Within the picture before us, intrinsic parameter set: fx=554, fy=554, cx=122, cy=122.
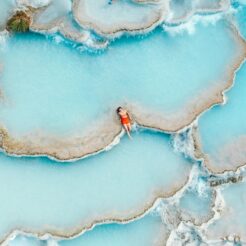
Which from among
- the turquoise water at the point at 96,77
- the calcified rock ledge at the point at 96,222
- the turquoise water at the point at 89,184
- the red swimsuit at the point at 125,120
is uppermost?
the turquoise water at the point at 96,77

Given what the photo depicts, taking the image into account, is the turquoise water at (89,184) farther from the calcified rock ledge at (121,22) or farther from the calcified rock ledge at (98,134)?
the calcified rock ledge at (121,22)

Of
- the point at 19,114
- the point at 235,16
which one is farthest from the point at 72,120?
the point at 235,16

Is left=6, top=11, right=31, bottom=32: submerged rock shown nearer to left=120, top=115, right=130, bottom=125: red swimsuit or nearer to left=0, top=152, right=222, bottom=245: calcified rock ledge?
left=120, top=115, right=130, bottom=125: red swimsuit

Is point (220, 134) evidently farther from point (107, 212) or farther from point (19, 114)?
point (19, 114)

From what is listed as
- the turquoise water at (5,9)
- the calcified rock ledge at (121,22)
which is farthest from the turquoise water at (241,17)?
the turquoise water at (5,9)

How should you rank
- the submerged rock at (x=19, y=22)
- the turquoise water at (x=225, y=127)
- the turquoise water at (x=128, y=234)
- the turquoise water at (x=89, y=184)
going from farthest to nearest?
the turquoise water at (x=225, y=127)
the submerged rock at (x=19, y=22)
the turquoise water at (x=128, y=234)
the turquoise water at (x=89, y=184)

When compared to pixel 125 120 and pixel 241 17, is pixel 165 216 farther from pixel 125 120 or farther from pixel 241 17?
pixel 241 17
